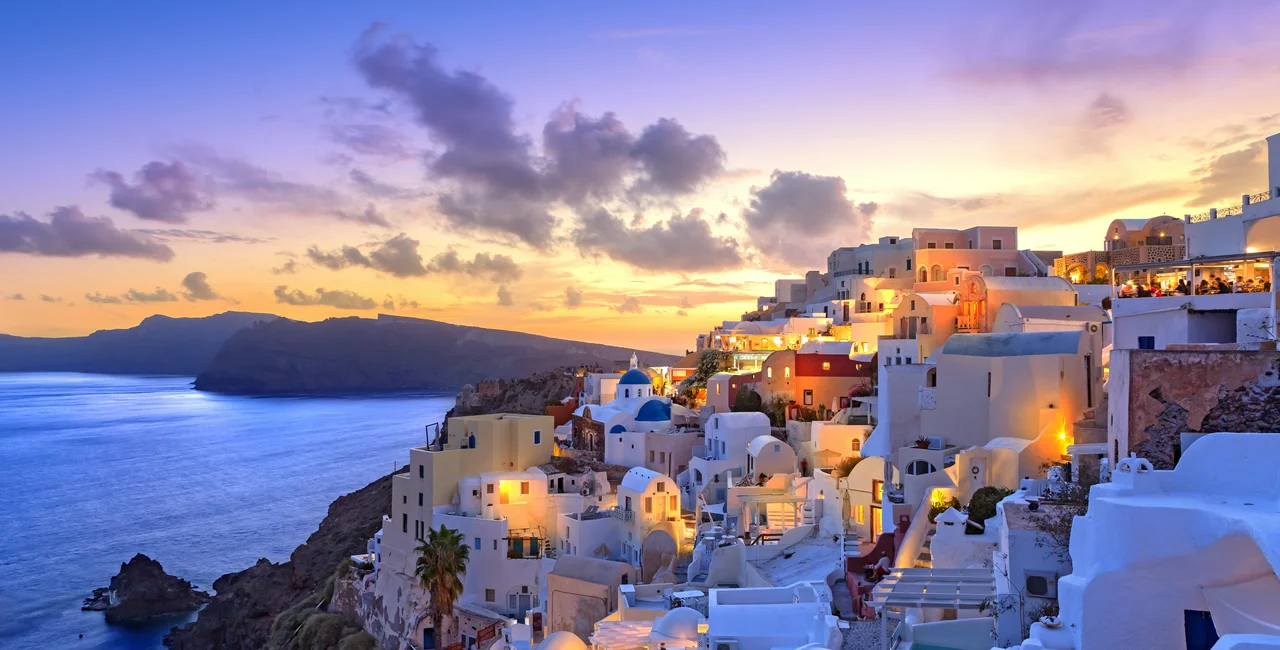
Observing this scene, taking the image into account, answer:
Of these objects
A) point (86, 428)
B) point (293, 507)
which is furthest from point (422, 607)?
point (86, 428)

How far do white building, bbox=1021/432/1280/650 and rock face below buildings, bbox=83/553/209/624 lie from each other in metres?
54.5

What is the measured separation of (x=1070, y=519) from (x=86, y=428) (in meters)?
170

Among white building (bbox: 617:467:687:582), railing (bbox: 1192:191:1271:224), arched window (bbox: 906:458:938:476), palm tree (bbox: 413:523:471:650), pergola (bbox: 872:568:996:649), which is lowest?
palm tree (bbox: 413:523:471:650)

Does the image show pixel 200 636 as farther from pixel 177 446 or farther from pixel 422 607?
pixel 177 446

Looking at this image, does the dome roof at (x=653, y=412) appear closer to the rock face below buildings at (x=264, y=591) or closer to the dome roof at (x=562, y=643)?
the rock face below buildings at (x=264, y=591)

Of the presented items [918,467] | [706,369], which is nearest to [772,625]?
[918,467]

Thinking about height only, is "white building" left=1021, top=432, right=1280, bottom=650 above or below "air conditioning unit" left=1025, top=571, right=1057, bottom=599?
above

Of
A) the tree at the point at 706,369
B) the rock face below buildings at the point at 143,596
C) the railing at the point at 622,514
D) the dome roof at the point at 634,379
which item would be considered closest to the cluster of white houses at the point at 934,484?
the railing at the point at 622,514

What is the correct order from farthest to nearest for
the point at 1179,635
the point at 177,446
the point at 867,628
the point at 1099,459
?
1. the point at 177,446
2. the point at 1099,459
3. the point at 867,628
4. the point at 1179,635

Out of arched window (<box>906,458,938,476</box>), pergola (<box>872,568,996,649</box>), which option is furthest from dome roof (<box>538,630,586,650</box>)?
arched window (<box>906,458,938,476</box>)

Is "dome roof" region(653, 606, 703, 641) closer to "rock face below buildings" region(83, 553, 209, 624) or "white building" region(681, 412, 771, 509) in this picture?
"white building" region(681, 412, 771, 509)

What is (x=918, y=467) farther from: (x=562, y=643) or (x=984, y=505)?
(x=562, y=643)

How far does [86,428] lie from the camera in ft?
499

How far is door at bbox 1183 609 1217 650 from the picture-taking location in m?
10.2
